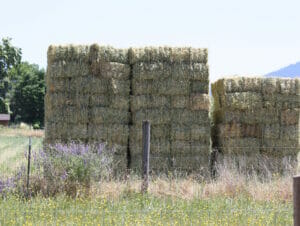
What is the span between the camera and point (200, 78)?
1234cm

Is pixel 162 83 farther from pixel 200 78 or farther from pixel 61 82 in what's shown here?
pixel 61 82

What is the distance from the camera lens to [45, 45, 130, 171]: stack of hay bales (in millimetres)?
12133

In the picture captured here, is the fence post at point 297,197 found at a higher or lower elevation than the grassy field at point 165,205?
higher

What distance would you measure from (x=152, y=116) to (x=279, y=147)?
3.15 meters

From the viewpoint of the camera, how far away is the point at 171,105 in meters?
12.2

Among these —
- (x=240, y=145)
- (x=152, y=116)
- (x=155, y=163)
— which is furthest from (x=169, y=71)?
(x=240, y=145)

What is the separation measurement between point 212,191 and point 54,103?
4.59 m

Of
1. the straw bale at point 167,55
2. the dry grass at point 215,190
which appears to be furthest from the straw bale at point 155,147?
the dry grass at point 215,190

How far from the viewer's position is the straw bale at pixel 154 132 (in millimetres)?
12203

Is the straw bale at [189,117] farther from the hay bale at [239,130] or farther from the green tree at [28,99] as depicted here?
the green tree at [28,99]

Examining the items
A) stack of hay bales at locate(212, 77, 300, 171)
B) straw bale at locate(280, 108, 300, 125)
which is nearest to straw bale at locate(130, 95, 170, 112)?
stack of hay bales at locate(212, 77, 300, 171)

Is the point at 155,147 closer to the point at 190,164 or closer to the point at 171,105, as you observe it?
the point at 190,164

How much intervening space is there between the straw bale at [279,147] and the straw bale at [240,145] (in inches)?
8.3

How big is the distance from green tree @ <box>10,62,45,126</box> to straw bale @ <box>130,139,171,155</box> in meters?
42.9
